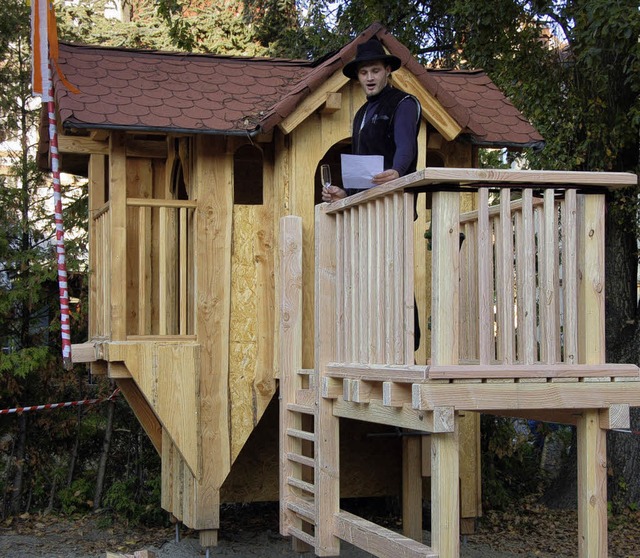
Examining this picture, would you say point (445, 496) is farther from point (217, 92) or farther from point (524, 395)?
point (217, 92)

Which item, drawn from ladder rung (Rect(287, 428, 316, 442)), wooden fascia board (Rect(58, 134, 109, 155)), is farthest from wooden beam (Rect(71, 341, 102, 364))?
ladder rung (Rect(287, 428, 316, 442))

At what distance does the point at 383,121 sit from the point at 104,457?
593 cm

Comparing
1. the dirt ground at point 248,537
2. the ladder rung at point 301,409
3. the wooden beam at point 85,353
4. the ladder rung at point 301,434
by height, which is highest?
the wooden beam at point 85,353

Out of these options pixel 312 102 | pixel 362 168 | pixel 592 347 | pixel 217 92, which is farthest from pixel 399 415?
pixel 217 92

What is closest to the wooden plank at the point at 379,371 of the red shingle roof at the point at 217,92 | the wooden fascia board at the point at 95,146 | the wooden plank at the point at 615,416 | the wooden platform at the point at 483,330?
the wooden platform at the point at 483,330

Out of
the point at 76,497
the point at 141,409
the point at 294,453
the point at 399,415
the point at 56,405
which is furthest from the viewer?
the point at 76,497

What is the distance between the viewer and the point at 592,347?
578 centimetres

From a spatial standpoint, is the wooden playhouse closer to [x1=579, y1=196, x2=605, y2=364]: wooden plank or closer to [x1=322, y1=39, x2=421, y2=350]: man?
[x1=579, y1=196, x2=605, y2=364]: wooden plank

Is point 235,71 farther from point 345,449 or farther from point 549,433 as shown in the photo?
point 549,433

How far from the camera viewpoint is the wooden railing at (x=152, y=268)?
8328mm

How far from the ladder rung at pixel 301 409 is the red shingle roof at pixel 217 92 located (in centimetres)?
206

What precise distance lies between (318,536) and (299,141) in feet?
9.95

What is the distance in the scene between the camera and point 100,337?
9117 mm

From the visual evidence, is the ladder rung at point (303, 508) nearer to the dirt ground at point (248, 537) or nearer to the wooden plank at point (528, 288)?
the dirt ground at point (248, 537)
